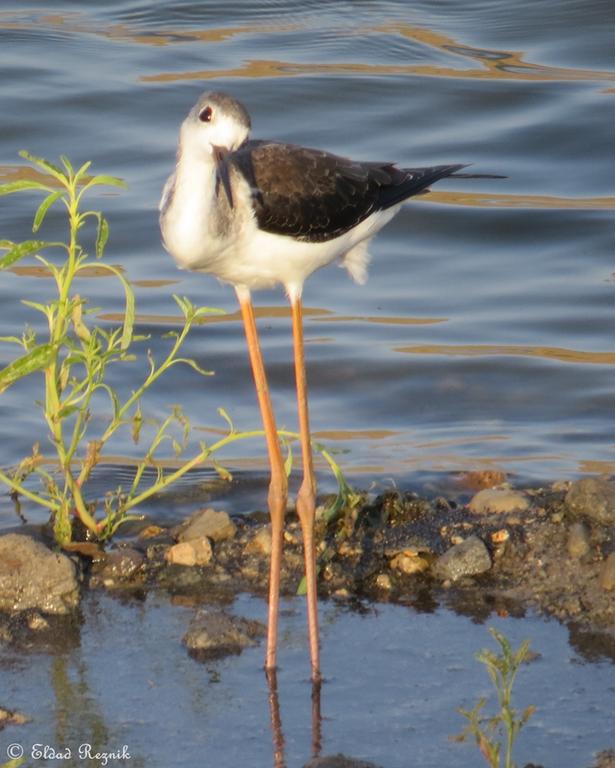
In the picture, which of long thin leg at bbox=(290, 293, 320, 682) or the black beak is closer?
the black beak

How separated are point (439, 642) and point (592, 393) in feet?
10.7

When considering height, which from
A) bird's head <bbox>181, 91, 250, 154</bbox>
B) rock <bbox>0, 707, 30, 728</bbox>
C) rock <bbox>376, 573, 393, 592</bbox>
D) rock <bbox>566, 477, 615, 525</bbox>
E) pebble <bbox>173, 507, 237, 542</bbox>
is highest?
bird's head <bbox>181, 91, 250, 154</bbox>

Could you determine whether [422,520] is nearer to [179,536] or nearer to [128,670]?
[179,536]

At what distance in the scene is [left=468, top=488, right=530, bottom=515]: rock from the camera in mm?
6051

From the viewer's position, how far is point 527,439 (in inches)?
293

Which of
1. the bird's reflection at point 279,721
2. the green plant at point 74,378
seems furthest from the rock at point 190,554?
the bird's reflection at point 279,721

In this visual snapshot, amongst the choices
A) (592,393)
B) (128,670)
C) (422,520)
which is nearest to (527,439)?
(592,393)

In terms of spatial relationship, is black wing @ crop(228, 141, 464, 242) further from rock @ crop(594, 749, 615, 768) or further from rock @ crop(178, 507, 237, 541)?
rock @ crop(594, 749, 615, 768)

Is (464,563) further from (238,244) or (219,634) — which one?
(238,244)

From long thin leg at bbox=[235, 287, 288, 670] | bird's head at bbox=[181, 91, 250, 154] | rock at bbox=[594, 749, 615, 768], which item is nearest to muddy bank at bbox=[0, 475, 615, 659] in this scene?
long thin leg at bbox=[235, 287, 288, 670]

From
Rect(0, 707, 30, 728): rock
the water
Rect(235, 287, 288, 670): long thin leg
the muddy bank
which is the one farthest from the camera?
the water

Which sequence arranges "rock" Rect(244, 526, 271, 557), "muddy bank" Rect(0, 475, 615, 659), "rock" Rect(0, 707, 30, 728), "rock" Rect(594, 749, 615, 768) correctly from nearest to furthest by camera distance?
"rock" Rect(594, 749, 615, 768) < "rock" Rect(0, 707, 30, 728) < "muddy bank" Rect(0, 475, 615, 659) < "rock" Rect(244, 526, 271, 557)

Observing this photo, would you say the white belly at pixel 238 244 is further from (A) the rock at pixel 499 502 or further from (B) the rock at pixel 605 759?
(B) the rock at pixel 605 759

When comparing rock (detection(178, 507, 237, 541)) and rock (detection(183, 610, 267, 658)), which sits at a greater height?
rock (detection(178, 507, 237, 541))
